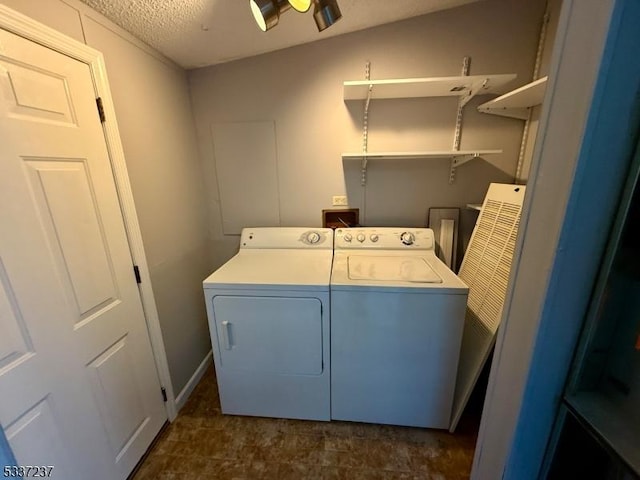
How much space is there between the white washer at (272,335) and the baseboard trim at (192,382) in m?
0.34

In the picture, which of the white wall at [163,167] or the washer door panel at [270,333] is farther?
the washer door panel at [270,333]

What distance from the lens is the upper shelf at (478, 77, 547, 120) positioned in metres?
1.46

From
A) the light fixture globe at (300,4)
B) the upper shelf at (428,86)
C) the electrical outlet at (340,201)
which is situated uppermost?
the light fixture globe at (300,4)

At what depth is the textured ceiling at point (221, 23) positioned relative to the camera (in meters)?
1.27

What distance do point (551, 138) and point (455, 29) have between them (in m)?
1.64

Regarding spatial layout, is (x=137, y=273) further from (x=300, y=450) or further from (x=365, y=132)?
(x=365, y=132)

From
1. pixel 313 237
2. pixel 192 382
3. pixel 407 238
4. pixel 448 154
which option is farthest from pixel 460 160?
pixel 192 382

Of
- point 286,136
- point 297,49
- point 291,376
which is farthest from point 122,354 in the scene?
point 297,49

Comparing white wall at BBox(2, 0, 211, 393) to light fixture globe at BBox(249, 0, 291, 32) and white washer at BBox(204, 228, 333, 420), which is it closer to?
white washer at BBox(204, 228, 333, 420)

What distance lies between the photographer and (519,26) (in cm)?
170

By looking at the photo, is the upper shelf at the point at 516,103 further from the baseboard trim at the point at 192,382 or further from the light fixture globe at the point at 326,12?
the baseboard trim at the point at 192,382

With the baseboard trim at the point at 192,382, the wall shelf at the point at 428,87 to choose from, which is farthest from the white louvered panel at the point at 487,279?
the baseboard trim at the point at 192,382

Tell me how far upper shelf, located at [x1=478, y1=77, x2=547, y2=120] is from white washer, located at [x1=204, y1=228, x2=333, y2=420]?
4.81 feet

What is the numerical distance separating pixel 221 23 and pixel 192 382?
241 centimetres
